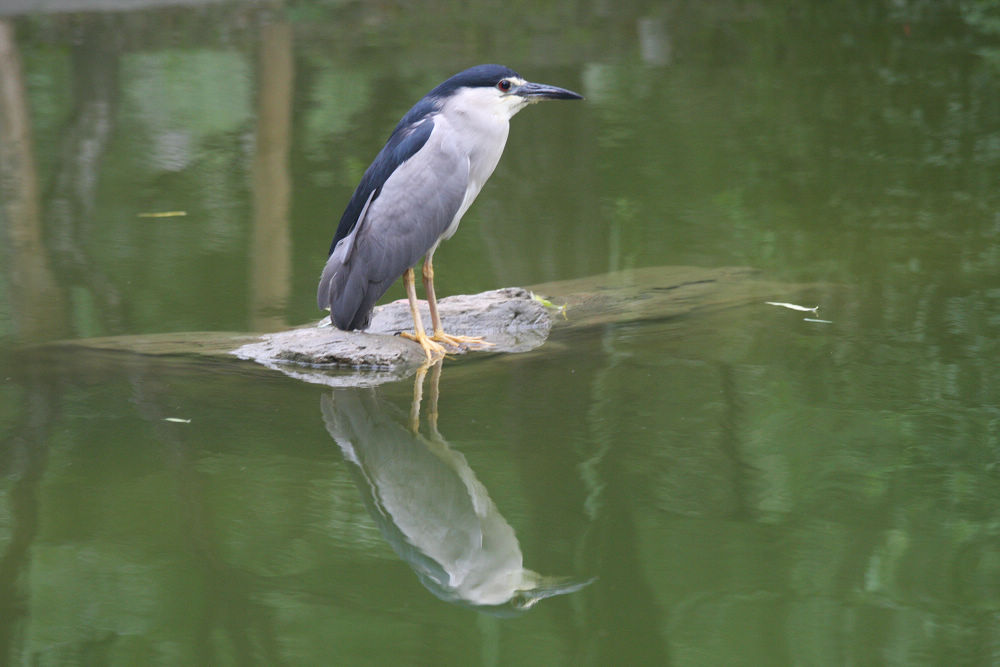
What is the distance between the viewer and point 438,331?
5246mm

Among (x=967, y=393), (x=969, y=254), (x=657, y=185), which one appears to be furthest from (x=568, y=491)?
(x=657, y=185)

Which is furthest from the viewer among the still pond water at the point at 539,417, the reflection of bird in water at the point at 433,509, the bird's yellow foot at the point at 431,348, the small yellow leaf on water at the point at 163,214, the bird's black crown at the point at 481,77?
the small yellow leaf on water at the point at 163,214

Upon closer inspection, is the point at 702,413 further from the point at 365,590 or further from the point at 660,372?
the point at 365,590

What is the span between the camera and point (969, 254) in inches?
253

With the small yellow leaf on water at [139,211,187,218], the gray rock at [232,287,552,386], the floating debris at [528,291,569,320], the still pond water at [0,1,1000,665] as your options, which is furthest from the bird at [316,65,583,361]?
the small yellow leaf on water at [139,211,187,218]

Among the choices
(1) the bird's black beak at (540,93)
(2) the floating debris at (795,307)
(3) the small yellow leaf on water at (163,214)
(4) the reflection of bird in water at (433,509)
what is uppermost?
(1) the bird's black beak at (540,93)

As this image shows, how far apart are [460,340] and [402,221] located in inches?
23.4

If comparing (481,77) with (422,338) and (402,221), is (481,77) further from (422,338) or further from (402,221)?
(422,338)

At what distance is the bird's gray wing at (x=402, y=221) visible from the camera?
5.10m

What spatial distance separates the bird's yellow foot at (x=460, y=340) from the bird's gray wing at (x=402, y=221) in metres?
0.33

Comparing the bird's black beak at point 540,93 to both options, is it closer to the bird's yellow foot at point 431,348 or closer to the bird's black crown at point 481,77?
the bird's black crown at point 481,77

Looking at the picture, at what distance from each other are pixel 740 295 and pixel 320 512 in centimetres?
280

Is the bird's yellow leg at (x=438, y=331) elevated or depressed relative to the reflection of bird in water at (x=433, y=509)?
elevated

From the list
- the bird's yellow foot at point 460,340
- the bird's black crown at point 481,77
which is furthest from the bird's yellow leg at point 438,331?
the bird's black crown at point 481,77
